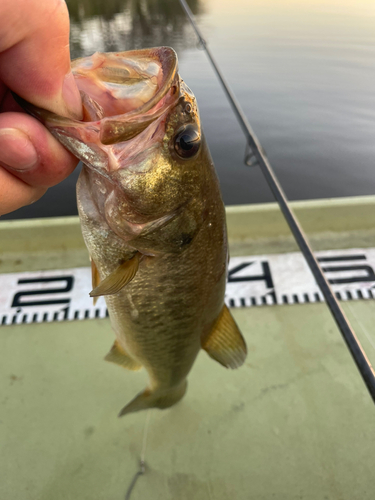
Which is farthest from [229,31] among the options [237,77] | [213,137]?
[213,137]

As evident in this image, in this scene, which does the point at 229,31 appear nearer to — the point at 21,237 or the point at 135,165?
the point at 21,237

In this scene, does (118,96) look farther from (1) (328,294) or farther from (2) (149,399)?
(2) (149,399)

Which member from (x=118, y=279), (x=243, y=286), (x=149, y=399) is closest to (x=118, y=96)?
(x=118, y=279)

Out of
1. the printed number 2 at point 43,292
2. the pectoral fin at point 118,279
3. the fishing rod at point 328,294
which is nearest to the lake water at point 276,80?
the printed number 2 at point 43,292

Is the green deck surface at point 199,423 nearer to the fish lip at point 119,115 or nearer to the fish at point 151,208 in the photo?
the fish at point 151,208

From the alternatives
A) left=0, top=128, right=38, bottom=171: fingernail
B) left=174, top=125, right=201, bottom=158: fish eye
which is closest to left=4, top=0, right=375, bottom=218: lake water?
left=174, top=125, right=201, bottom=158: fish eye

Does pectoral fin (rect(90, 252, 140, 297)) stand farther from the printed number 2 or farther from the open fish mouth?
the printed number 2
